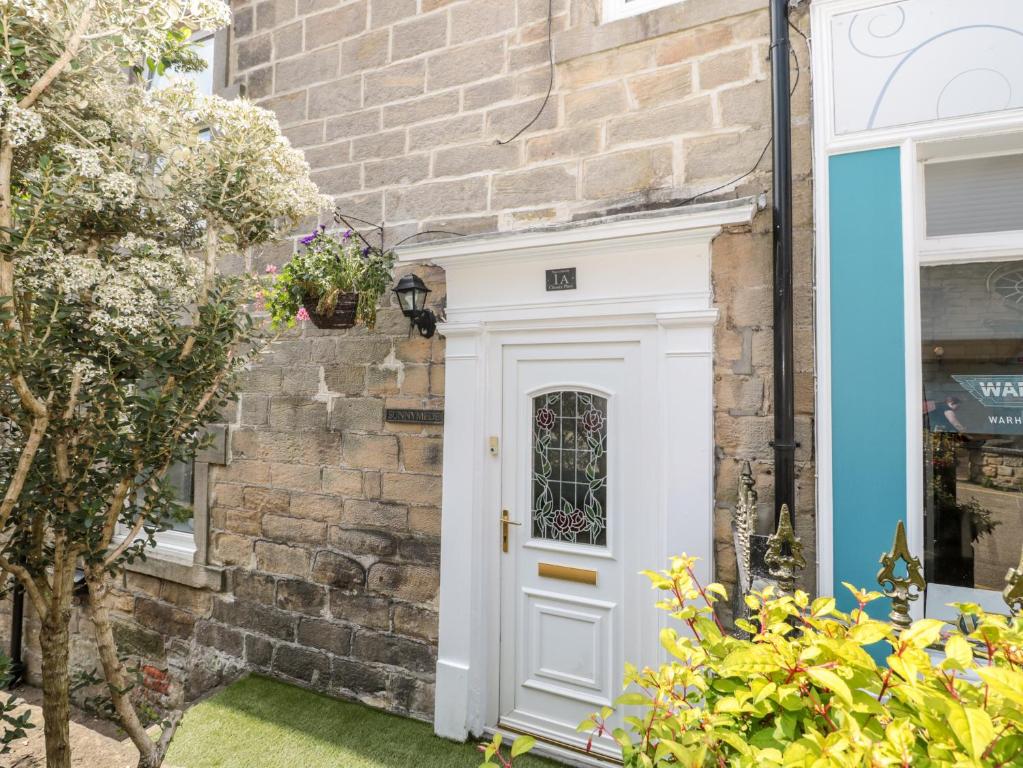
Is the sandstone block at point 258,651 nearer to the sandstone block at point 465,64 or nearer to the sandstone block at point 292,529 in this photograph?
the sandstone block at point 292,529

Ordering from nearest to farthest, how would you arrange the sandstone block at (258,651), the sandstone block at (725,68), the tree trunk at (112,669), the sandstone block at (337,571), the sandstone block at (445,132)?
1. the tree trunk at (112,669)
2. the sandstone block at (725,68)
3. the sandstone block at (445,132)
4. the sandstone block at (337,571)
5. the sandstone block at (258,651)

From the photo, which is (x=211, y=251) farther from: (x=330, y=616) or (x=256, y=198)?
(x=330, y=616)

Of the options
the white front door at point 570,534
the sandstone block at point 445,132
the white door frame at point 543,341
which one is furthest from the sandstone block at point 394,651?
the sandstone block at point 445,132

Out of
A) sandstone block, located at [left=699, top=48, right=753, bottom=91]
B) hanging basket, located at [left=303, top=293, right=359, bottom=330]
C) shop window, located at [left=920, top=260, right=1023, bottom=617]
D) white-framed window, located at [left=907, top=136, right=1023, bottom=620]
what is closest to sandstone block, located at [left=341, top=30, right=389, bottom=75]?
hanging basket, located at [left=303, top=293, right=359, bottom=330]

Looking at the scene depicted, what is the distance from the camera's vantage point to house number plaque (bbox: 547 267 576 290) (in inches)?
128

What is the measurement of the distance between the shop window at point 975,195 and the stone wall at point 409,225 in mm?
543

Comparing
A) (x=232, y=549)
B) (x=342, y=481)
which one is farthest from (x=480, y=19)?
(x=232, y=549)

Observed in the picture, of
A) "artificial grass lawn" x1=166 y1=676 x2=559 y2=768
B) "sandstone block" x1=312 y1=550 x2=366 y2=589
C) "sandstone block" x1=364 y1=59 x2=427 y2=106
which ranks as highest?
"sandstone block" x1=364 y1=59 x2=427 y2=106

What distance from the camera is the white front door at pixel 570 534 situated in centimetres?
317

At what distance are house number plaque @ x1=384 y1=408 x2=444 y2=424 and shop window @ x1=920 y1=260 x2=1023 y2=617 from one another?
2.59m

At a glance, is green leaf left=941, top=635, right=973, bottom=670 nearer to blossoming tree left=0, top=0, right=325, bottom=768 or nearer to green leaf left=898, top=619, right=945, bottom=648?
green leaf left=898, top=619, right=945, bottom=648

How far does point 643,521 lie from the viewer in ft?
10.2

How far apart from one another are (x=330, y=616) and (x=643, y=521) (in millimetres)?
2314

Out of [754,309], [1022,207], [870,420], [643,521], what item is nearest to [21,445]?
[643,521]
